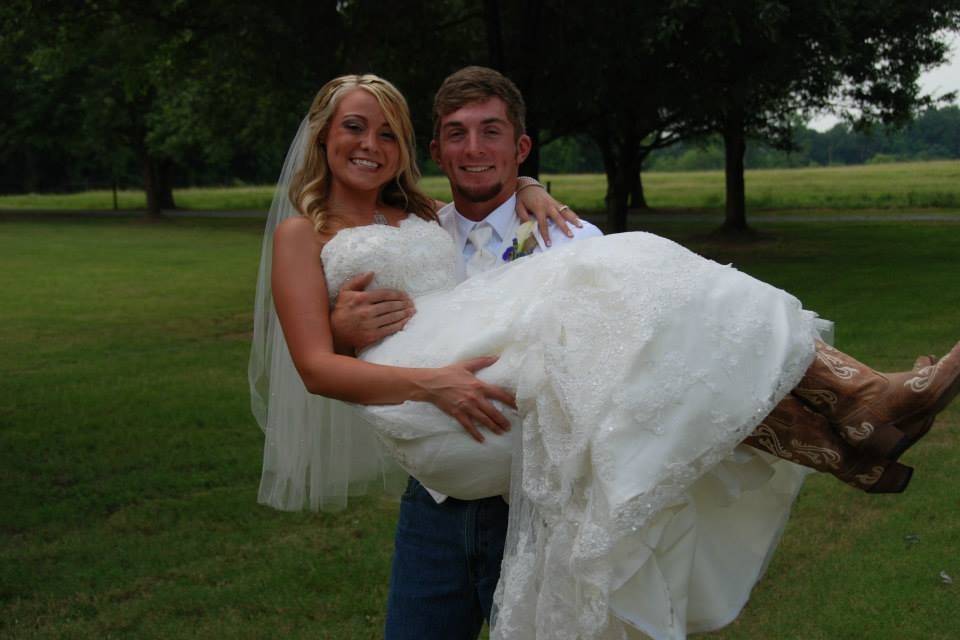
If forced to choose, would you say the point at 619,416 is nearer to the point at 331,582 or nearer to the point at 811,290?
the point at 331,582

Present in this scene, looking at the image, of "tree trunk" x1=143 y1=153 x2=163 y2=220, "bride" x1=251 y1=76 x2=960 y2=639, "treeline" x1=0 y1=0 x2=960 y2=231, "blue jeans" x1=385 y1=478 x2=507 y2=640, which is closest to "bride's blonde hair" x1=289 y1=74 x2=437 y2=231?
"bride" x1=251 y1=76 x2=960 y2=639

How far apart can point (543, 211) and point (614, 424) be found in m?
0.96

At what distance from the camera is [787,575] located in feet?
18.2

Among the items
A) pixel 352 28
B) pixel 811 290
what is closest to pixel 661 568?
pixel 352 28

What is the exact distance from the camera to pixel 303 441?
3381 mm

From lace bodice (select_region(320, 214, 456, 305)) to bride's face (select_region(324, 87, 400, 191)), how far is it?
15 cm

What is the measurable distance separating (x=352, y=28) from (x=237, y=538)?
9.68 meters

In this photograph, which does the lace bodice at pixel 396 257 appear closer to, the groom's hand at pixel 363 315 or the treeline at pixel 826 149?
the groom's hand at pixel 363 315

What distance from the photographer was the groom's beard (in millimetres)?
3094

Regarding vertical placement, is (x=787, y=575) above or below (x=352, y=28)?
below

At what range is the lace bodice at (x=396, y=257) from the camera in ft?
9.41

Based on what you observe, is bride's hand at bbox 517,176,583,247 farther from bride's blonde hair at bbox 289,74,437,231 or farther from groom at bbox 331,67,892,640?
bride's blonde hair at bbox 289,74,437,231

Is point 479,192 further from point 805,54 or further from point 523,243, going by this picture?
point 805,54

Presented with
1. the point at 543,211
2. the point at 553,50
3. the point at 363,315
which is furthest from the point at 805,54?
the point at 363,315
